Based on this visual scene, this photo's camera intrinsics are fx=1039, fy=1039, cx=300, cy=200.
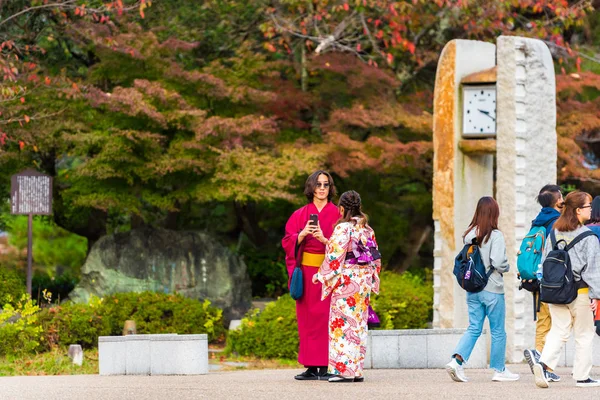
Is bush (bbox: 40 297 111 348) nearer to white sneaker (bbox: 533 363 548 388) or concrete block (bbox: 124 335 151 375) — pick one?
concrete block (bbox: 124 335 151 375)

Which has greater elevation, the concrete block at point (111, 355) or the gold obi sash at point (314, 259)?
the gold obi sash at point (314, 259)

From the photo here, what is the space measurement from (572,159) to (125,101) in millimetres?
7049

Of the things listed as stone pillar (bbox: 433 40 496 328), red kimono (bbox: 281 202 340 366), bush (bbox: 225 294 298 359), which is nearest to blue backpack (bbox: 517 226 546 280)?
red kimono (bbox: 281 202 340 366)

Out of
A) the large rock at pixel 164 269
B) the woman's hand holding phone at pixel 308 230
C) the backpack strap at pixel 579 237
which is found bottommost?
the large rock at pixel 164 269

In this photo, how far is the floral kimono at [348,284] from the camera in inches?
355

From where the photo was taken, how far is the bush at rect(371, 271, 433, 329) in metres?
14.6

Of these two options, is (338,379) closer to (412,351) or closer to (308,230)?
(308,230)

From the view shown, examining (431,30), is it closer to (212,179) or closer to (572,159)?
(572,159)

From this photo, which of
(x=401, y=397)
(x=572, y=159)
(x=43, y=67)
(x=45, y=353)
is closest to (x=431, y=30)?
(x=572, y=159)

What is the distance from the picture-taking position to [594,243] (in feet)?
27.6

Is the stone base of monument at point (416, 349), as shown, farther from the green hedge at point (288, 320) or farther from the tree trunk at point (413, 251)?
the tree trunk at point (413, 251)

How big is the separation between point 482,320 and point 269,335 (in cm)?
500

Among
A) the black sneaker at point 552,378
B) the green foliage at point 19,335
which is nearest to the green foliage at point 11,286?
the green foliage at point 19,335

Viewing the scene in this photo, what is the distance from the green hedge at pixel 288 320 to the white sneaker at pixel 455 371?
4.52 meters
